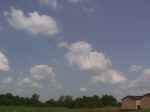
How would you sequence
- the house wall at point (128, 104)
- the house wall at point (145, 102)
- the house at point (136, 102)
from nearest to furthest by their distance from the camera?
the house wall at point (145, 102)
the house at point (136, 102)
the house wall at point (128, 104)

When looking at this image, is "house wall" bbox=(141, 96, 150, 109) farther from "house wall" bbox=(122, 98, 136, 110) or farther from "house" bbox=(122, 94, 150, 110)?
"house wall" bbox=(122, 98, 136, 110)

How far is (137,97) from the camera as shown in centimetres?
7312

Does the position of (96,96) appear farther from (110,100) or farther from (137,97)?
(137,97)

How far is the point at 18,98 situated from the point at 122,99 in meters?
62.7

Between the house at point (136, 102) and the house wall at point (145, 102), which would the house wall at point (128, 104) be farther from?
the house wall at point (145, 102)

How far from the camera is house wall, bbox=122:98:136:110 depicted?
7225cm

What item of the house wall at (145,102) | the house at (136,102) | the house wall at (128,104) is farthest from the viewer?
the house wall at (128,104)

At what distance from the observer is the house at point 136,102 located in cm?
6944

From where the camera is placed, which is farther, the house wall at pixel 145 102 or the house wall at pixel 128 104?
the house wall at pixel 128 104

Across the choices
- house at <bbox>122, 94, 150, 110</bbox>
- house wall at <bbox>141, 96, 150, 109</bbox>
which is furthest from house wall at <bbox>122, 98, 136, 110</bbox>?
house wall at <bbox>141, 96, 150, 109</bbox>

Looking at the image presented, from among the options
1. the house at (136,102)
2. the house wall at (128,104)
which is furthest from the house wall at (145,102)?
the house wall at (128,104)

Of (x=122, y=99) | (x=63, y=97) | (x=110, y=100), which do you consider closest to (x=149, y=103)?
(x=122, y=99)

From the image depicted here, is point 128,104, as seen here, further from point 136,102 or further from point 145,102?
point 145,102

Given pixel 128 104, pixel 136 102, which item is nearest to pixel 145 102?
pixel 136 102
